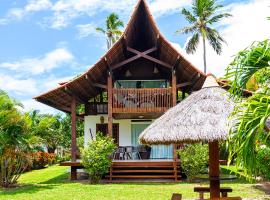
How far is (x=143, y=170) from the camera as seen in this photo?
1431 centimetres

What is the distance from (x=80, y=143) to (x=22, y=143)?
15.8 metres

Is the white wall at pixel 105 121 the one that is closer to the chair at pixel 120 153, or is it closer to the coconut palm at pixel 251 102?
the chair at pixel 120 153

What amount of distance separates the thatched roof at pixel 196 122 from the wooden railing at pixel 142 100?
7.61 m

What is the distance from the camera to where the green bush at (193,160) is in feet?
44.3

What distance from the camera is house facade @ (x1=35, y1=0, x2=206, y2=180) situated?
14672 mm

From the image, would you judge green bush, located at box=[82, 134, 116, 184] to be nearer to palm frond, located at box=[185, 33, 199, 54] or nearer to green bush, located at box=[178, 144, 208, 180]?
green bush, located at box=[178, 144, 208, 180]

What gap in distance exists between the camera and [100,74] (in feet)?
51.5

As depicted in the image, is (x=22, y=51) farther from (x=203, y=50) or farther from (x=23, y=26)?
(x=203, y=50)

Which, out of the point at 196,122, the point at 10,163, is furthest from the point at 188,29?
the point at 196,122

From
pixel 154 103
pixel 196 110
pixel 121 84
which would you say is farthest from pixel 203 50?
pixel 196 110

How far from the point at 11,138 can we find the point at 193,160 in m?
6.23

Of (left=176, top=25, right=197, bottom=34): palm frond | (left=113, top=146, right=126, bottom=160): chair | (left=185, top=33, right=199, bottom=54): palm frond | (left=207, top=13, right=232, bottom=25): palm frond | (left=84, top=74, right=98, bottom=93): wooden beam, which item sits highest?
(left=207, top=13, right=232, bottom=25): palm frond

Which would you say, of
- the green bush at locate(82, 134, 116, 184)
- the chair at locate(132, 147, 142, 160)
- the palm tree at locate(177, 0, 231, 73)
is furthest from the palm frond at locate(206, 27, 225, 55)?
the green bush at locate(82, 134, 116, 184)

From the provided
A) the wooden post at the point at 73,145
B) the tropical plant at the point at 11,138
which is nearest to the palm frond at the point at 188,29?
the wooden post at the point at 73,145
